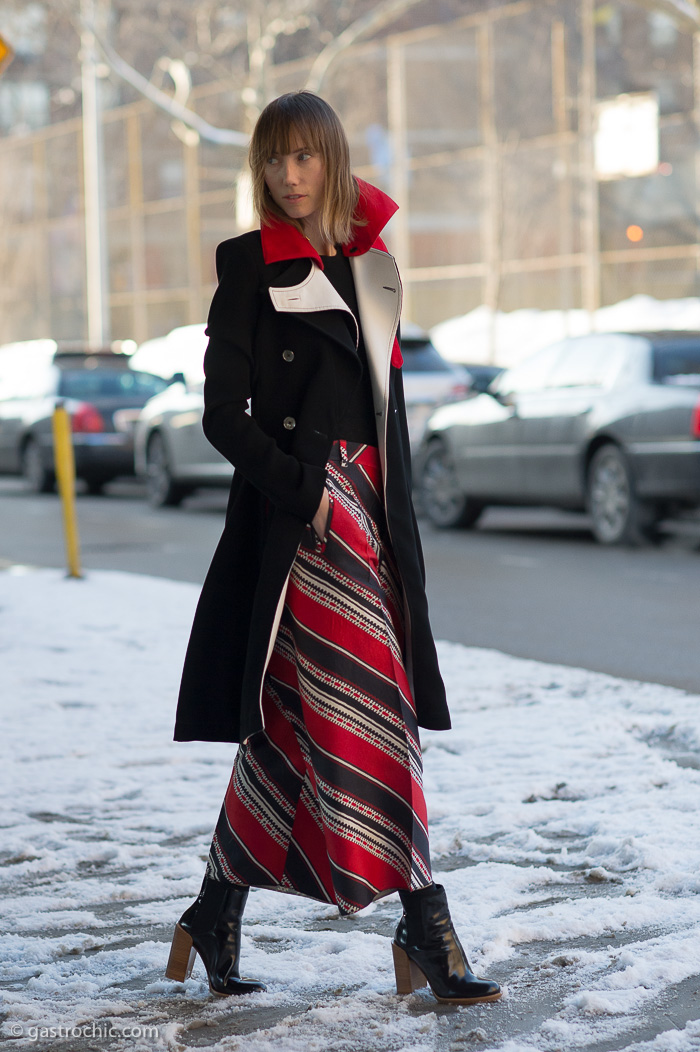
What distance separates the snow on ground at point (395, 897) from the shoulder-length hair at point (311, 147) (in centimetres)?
151

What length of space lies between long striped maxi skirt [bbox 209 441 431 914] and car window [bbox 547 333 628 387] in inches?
359

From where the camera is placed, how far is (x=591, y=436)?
11.9 metres

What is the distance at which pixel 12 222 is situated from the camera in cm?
4678

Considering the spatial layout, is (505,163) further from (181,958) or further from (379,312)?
(181,958)

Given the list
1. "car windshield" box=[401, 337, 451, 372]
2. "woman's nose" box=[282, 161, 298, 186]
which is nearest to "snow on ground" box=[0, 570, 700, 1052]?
"woman's nose" box=[282, 161, 298, 186]

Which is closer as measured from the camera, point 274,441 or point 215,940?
point 274,441

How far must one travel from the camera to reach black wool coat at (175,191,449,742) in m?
2.99

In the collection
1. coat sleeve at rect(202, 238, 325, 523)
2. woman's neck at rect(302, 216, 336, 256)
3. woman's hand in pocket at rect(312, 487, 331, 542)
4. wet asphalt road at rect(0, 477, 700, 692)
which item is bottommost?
wet asphalt road at rect(0, 477, 700, 692)

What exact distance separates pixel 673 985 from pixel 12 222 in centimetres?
4612

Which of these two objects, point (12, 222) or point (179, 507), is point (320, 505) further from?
point (12, 222)

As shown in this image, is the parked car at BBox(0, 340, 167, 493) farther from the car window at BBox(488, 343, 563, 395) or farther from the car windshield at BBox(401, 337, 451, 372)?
the car window at BBox(488, 343, 563, 395)

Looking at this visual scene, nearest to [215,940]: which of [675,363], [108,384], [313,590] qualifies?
[313,590]

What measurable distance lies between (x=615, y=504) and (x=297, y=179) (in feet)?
29.7

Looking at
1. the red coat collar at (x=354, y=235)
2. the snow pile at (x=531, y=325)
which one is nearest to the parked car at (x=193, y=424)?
the snow pile at (x=531, y=325)
